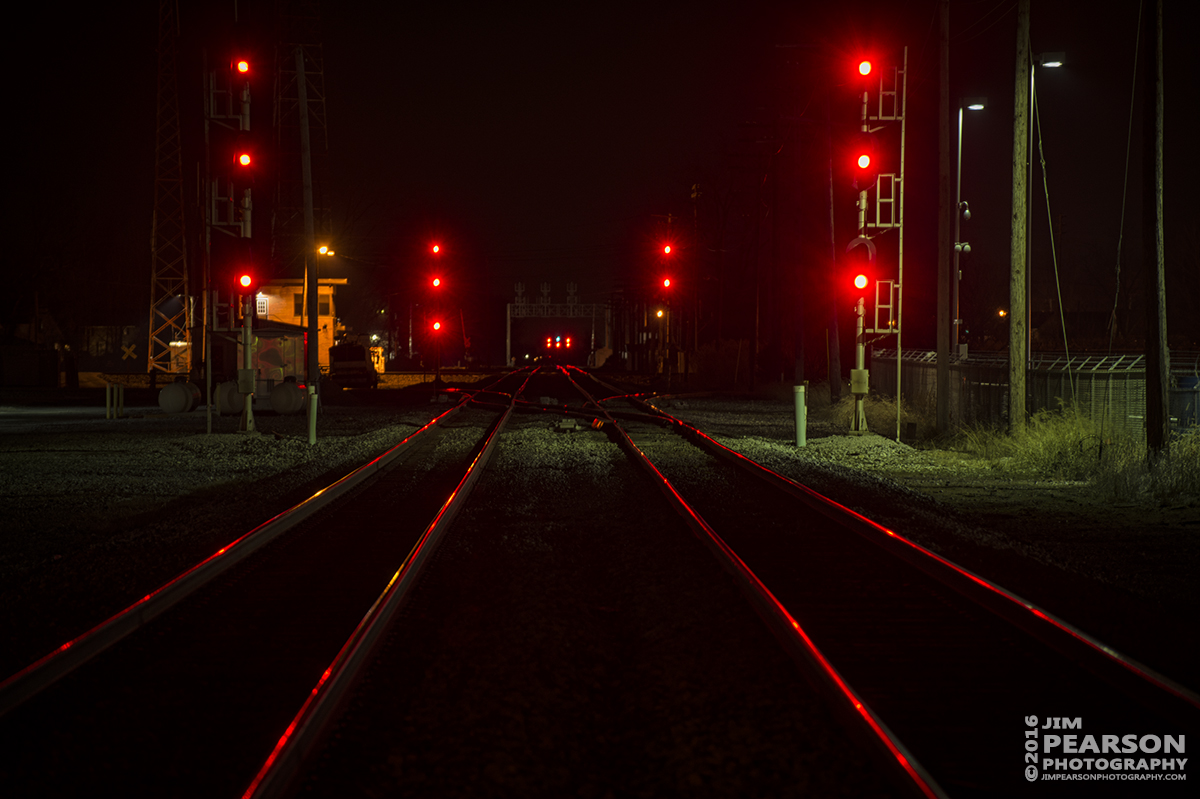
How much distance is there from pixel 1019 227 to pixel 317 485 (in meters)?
13.7

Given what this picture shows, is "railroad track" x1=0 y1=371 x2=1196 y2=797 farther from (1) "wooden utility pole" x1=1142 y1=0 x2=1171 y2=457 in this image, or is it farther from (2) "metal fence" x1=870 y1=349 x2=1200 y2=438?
(2) "metal fence" x1=870 y1=349 x2=1200 y2=438

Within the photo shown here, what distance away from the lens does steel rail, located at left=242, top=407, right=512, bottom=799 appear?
394cm

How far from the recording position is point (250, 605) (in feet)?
23.3

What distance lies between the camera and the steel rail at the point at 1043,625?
4.98m

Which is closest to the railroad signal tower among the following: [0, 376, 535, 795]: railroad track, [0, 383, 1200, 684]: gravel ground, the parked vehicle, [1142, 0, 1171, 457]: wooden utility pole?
[0, 383, 1200, 684]: gravel ground

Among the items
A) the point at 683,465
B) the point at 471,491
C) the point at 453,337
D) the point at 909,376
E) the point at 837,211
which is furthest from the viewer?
the point at 453,337

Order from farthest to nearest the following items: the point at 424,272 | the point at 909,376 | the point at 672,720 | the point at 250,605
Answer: the point at 424,272 < the point at 909,376 < the point at 250,605 < the point at 672,720

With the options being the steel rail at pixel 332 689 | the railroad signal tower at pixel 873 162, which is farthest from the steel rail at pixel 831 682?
the railroad signal tower at pixel 873 162

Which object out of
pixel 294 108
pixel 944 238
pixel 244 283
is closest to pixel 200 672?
pixel 244 283

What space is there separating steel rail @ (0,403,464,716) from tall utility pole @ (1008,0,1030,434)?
13.4 m

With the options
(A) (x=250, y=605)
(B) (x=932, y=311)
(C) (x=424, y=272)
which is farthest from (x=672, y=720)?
(C) (x=424, y=272)

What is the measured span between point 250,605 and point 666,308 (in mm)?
63658

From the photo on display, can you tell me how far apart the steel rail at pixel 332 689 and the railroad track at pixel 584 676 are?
0.7 inches

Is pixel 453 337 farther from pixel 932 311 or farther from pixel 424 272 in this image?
pixel 932 311
